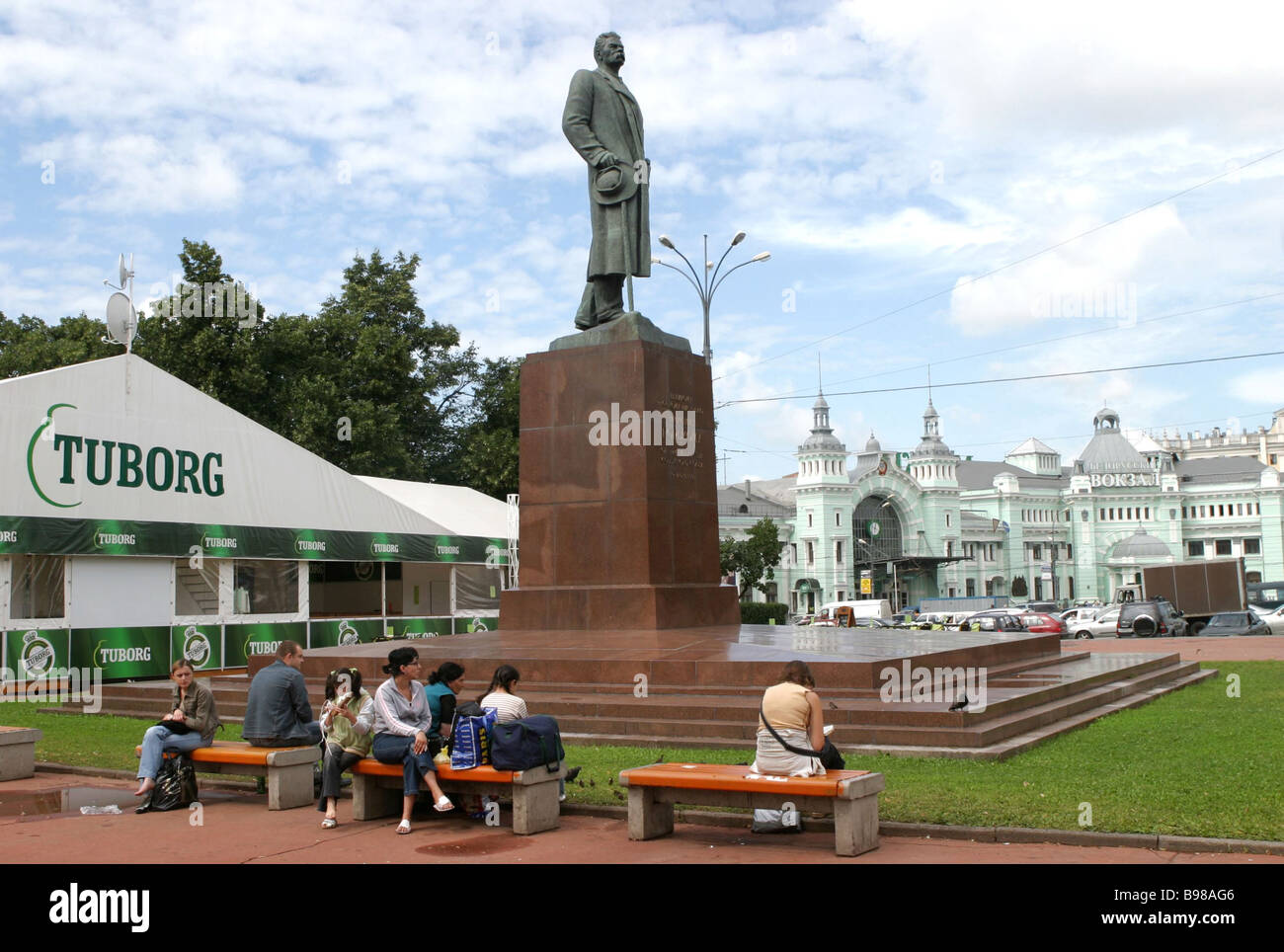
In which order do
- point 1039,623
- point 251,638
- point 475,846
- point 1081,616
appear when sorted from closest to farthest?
point 475,846 → point 251,638 → point 1039,623 → point 1081,616

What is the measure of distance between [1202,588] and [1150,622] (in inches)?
226

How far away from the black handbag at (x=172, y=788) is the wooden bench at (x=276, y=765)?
0.38ft

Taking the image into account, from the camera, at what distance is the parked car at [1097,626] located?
40.7m

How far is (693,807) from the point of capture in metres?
7.96

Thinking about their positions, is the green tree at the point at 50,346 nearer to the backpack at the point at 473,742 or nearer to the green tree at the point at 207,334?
the green tree at the point at 207,334

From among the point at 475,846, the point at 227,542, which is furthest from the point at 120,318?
the point at 475,846

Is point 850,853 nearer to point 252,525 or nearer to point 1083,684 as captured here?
point 1083,684

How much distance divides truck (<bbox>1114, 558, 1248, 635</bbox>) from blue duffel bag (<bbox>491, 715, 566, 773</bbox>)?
38.2 metres

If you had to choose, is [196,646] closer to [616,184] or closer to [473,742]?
[616,184]

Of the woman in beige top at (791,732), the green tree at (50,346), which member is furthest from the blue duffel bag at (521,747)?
the green tree at (50,346)

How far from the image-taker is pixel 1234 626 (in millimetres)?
36625

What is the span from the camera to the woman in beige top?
694cm

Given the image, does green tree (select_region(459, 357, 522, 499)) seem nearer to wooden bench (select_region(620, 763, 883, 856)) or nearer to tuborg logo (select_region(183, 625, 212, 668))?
tuborg logo (select_region(183, 625, 212, 668))

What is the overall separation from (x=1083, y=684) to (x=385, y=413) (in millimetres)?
28646
